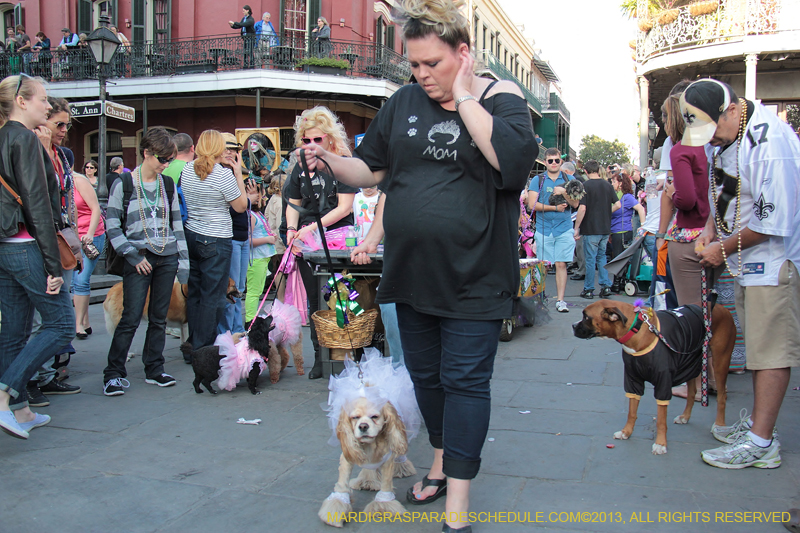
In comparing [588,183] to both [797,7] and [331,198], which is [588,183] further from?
[797,7]

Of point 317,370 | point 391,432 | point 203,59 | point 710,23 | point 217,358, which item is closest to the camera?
point 391,432

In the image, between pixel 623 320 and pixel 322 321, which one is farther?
pixel 322 321

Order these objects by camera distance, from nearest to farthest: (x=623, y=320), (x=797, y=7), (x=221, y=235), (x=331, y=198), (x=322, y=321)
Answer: (x=623, y=320) → (x=322, y=321) → (x=331, y=198) → (x=221, y=235) → (x=797, y=7)

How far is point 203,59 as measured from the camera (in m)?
20.5

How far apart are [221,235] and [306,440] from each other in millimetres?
2340

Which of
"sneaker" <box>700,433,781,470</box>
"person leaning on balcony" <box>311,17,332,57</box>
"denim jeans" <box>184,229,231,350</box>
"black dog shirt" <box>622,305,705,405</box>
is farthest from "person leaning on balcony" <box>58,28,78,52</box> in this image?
"sneaker" <box>700,433,781,470</box>

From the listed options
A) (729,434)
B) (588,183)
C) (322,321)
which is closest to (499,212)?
(729,434)

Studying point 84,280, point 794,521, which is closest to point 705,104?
point 794,521

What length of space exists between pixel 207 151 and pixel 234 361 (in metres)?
1.79

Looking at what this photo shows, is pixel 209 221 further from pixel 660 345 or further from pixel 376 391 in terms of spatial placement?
pixel 660 345

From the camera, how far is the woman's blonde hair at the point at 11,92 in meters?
3.61

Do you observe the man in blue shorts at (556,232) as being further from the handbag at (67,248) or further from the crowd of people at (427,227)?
the handbag at (67,248)

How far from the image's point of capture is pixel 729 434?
349cm

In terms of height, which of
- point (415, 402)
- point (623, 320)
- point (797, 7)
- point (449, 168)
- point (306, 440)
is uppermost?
point (797, 7)
